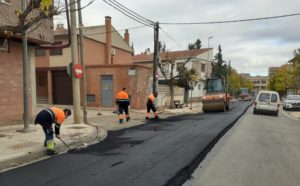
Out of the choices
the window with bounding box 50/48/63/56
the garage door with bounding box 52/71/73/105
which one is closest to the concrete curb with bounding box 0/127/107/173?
the garage door with bounding box 52/71/73/105

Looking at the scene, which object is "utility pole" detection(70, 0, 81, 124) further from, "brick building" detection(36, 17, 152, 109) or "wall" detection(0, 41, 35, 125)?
"brick building" detection(36, 17, 152, 109)

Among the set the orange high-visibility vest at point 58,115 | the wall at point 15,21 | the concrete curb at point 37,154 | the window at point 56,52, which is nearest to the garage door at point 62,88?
the window at point 56,52

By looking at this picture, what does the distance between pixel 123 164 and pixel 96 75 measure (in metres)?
18.0

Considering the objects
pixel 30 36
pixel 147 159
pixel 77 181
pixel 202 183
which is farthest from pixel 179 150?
pixel 30 36

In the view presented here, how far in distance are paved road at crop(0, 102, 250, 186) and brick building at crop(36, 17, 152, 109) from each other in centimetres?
1289

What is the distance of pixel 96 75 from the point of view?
81.8ft

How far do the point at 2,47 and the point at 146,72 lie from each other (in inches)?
486

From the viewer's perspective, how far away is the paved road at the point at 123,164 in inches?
245

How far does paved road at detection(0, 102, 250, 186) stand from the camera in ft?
20.4

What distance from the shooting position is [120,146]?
975 centimetres

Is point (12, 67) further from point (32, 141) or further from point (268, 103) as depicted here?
point (268, 103)

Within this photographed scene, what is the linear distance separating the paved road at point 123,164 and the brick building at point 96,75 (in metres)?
12.9

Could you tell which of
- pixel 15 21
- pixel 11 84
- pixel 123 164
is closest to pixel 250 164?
pixel 123 164

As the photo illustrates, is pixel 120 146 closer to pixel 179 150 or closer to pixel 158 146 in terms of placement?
pixel 158 146
